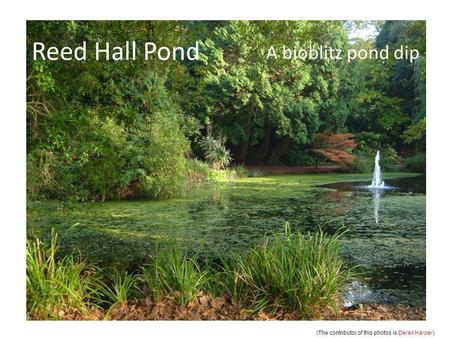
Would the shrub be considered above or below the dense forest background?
below

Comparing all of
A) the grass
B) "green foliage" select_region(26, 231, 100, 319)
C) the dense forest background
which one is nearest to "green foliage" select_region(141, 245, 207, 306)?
the grass

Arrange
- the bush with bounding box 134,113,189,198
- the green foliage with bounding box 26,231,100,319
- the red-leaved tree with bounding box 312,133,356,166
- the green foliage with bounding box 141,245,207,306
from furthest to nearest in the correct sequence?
1. the bush with bounding box 134,113,189,198
2. the red-leaved tree with bounding box 312,133,356,166
3. the green foliage with bounding box 141,245,207,306
4. the green foliage with bounding box 26,231,100,319

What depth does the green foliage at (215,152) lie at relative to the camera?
5.20 meters

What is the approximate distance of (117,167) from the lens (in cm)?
519

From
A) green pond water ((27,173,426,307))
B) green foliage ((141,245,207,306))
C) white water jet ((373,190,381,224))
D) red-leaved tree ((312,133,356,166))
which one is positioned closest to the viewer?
green foliage ((141,245,207,306))

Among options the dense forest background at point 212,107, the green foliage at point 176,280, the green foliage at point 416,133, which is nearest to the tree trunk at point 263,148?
the dense forest background at point 212,107

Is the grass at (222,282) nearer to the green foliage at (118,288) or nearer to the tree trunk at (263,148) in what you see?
the green foliage at (118,288)

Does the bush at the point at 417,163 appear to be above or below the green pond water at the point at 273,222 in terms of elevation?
above

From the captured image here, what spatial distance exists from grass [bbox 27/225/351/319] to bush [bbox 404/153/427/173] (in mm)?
990

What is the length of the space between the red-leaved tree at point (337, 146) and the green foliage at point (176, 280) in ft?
5.72

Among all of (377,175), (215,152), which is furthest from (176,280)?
(377,175)

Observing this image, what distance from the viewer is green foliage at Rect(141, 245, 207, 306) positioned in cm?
425

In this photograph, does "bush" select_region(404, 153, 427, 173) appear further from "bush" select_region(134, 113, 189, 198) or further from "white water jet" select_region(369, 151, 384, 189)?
"bush" select_region(134, 113, 189, 198)

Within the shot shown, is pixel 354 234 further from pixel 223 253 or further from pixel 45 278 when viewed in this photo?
pixel 45 278
